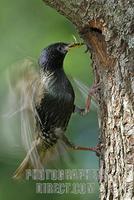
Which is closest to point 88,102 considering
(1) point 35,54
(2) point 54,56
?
(2) point 54,56

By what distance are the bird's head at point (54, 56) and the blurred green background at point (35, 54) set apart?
40.6 inches

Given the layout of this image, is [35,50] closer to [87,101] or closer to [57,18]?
[57,18]

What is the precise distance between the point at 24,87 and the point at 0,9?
2634mm

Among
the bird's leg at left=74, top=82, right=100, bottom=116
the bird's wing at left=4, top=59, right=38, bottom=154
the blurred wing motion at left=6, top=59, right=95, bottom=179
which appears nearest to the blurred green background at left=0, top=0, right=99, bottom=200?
the blurred wing motion at left=6, top=59, right=95, bottom=179

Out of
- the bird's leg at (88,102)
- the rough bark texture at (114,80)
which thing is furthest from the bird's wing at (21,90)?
the rough bark texture at (114,80)

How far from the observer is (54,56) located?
4.57 meters

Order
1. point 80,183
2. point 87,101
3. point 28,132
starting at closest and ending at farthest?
1. point 87,101
2. point 28,132
3. point 80,183

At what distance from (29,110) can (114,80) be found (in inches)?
43.0

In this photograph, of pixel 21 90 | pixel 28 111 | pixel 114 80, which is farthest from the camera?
pixel 28 111

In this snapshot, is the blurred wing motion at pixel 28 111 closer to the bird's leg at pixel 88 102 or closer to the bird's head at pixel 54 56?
the bird's head at pixel 54 56

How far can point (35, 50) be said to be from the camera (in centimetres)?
634

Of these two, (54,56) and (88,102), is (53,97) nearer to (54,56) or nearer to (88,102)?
(54,56)

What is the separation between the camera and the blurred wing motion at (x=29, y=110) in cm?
421

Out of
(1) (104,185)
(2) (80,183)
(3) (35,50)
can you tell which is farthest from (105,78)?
(3) (35,50)
